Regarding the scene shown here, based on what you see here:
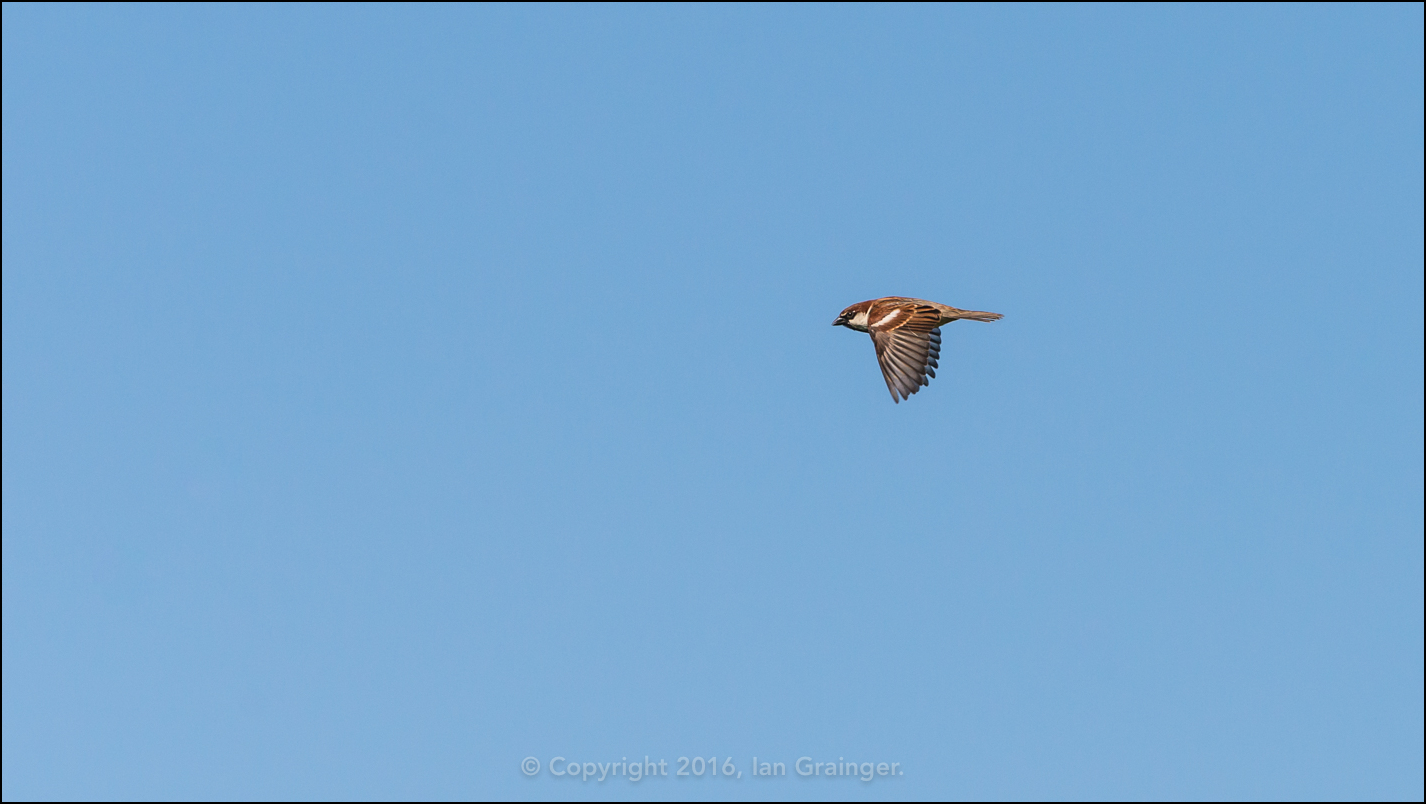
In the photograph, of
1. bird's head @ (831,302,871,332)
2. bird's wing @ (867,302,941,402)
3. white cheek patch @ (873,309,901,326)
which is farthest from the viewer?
Result: bird's head @ (831,302,871,332)

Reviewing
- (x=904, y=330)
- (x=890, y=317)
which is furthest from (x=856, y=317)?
(x=904, y=330)

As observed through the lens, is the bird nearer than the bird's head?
Yes

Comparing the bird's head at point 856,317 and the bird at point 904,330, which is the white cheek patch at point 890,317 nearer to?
the bird at point 904,330

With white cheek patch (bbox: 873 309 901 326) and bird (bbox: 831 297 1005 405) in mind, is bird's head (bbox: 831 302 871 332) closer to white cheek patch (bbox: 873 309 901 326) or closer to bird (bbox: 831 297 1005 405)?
bird (bbox: 831 297 1005 405)

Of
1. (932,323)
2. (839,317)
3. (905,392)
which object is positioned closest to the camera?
(905,392)

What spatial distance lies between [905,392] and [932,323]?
2.69 meters

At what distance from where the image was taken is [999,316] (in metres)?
26.7

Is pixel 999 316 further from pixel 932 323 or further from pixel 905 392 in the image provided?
pixel 905 392

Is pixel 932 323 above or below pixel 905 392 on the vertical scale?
above

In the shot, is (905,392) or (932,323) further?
(932,323)

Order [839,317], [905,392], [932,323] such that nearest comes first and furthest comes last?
[905,392], [932,323], [839,317]

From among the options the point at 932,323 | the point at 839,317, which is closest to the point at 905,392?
the point at 932,323

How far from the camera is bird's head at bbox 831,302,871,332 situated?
90.6 ft

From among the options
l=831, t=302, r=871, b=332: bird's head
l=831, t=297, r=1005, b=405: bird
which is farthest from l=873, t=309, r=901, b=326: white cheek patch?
l=831, t=302, r=871, b=332: bird's head
